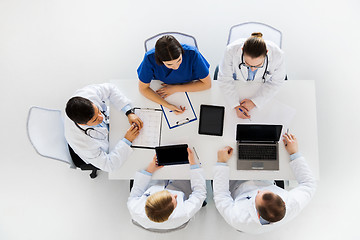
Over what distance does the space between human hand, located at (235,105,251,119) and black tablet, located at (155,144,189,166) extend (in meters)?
0.41

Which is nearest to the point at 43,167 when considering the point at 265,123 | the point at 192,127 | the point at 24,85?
the point at 24,85

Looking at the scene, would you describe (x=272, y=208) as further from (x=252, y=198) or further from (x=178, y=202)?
(x=178, y=202)

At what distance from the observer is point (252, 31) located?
2021 mm

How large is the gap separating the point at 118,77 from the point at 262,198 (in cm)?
175

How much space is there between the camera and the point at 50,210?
2.54m

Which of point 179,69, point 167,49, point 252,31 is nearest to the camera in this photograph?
point 167,49

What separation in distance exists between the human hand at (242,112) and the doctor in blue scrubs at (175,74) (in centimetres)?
25

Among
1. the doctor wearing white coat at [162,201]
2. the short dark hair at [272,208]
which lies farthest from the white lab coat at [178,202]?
the short dark hair at [272,208]

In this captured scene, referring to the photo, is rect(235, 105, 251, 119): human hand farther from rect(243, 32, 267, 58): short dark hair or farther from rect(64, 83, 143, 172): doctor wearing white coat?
rect(64, 83, 143, 172): doctor wearing white coat

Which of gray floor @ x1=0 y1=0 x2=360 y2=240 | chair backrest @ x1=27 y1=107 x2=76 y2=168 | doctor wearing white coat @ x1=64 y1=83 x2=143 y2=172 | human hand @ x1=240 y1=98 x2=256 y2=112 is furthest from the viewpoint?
gray floor @ x1=0 y1=0 x2=360 y2=240

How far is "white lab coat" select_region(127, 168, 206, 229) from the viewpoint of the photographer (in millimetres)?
1715

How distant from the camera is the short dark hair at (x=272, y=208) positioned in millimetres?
1546

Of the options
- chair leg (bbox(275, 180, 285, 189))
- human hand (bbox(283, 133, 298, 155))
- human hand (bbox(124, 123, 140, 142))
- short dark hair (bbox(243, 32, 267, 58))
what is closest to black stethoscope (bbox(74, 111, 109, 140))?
human hand (bbox(124, 123, 140, 142))

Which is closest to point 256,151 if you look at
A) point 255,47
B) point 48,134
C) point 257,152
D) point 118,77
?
point 257,152
